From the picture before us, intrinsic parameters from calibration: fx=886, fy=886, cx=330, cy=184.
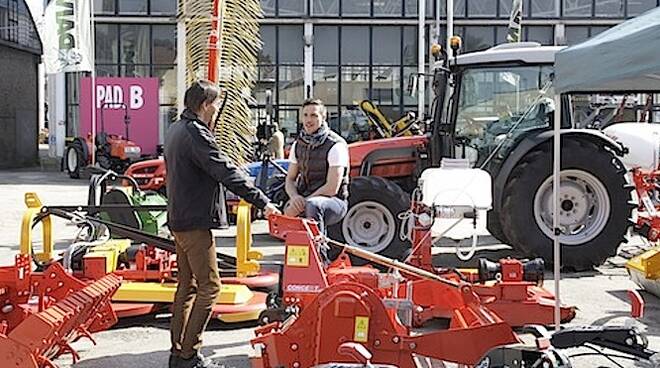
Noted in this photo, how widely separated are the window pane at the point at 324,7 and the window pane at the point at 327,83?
1.71 m

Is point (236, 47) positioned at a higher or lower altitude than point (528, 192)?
higher

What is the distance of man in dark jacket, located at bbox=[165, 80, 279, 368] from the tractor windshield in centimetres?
477

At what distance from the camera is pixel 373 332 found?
15.5 ft

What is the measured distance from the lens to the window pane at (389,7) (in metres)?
27.7

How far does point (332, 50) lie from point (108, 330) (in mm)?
21945

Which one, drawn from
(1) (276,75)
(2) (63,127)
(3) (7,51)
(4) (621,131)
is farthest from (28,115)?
(4) (621,131)

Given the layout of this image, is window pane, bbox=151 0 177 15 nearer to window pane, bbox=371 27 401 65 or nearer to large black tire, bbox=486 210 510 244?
window pane, bbox=371 27 401 65

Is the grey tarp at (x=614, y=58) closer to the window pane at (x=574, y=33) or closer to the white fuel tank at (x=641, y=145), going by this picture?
the white fuel tank at (x=641, y=145)

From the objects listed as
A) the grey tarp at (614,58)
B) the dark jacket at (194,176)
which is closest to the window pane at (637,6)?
the grey tarp at (614,58)

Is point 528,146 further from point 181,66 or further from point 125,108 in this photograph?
point 125,108

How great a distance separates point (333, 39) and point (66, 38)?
10317 mm

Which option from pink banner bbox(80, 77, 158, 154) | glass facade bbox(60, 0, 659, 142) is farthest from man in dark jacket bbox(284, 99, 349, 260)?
glass facade bbox(60, 0, 659, 142)

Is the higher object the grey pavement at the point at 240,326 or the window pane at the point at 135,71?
the window pane at the point at 135,71

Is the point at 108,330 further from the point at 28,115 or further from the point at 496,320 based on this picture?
the point at 28,115
